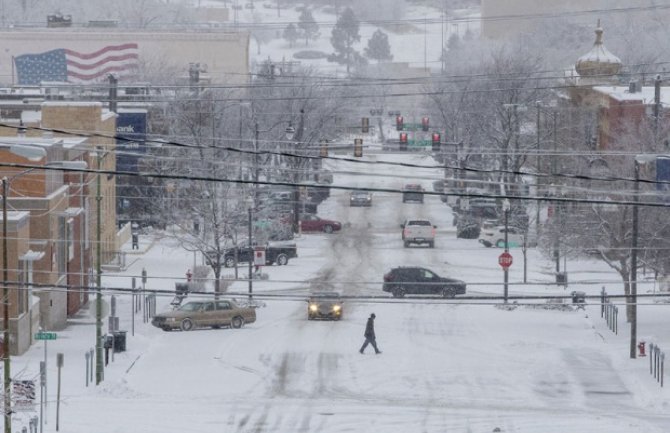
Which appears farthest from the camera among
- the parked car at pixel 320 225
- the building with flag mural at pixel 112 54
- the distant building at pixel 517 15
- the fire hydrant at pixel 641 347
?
the distant building at pixel 517 15

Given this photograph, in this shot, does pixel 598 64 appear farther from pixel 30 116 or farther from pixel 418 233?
pixel 30 116

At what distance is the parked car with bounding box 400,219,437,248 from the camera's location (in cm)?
5750

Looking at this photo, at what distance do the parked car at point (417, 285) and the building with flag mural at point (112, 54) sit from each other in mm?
55201

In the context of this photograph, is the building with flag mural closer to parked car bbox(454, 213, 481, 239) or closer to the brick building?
parked car bbox(454, 213, 481, 239)

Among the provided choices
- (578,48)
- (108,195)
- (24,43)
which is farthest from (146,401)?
(578,48)

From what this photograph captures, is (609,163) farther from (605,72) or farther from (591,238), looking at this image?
(605,72)

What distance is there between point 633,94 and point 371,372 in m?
28.2

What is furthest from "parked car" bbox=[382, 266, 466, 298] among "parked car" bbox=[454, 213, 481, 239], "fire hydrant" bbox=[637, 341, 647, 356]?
"parked car" bbox=[454, 213, 481, 239]

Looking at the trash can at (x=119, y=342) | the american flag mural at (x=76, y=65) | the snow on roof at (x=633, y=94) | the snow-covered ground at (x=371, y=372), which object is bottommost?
the snow-covered ground at (x=371, y=372)

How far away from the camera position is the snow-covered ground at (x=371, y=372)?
30.4m

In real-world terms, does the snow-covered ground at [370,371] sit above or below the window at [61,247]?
below

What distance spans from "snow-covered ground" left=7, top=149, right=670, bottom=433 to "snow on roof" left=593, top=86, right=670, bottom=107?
11.7 metres

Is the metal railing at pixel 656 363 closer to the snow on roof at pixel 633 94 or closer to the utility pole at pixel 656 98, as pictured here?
the utility pole at pixel 656 98

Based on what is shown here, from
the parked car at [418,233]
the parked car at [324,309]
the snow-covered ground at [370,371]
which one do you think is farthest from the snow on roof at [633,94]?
the parked car at [324,309]
